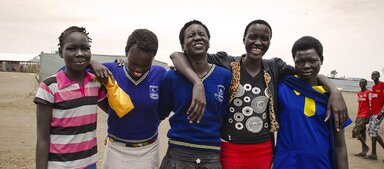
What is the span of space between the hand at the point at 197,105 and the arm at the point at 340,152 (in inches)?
46.8

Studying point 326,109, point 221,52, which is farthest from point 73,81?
point 326,109

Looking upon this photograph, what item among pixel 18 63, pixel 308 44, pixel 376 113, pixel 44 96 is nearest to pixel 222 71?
pixel 308 44

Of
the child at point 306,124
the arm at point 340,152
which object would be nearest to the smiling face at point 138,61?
the child at point 306,124

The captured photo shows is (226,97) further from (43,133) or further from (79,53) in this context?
(43,133)

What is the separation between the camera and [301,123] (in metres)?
2.50

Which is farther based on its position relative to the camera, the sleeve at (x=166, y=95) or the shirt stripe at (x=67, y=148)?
the sleeve at (x=166, y=95)

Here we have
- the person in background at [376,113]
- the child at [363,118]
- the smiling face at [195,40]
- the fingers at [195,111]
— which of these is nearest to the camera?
the fingers at [195,111]

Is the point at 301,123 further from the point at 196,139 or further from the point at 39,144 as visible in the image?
the point at 39,144

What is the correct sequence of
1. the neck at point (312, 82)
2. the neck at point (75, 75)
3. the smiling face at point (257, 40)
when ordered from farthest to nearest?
the neck at point (312, 82)
the smiling face at point (257, 40)
the neck at point (75, 75)

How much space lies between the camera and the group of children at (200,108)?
2.14 metres

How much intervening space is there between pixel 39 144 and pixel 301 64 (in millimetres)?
2034

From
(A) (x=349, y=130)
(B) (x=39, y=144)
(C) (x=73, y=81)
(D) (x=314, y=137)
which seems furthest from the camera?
(A) (x=349, y=130)

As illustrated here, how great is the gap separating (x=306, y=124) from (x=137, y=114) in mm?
1308

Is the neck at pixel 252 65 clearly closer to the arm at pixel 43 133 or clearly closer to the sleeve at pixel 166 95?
the sleeve at pixel 166 95
